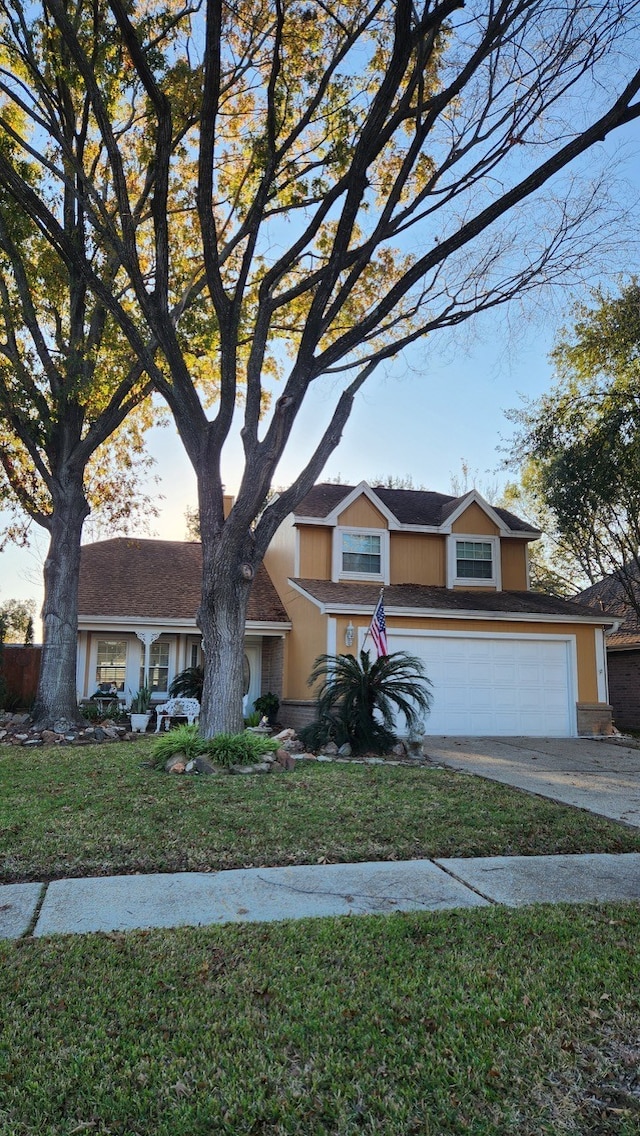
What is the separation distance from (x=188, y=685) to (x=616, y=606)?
1362cm

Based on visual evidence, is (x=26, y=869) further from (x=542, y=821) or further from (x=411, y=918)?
(x=542, y=821)

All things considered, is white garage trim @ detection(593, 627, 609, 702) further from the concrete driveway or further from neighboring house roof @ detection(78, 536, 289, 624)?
neighboring house roof @ detection(78, 536, 289, 624)

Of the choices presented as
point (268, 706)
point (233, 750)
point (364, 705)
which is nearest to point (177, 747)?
point (233, 750)

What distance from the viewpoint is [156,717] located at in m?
15.6

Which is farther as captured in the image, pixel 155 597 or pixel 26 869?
pixel 155 597

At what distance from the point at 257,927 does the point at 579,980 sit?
164 cm

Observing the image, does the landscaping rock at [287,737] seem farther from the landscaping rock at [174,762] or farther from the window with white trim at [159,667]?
the window with white trim at [159,667]

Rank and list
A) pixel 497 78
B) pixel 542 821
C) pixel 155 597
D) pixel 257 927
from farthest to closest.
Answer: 1. pixel 155 597
2. pixel 497 78
3. pixel 542 821
4. pixel 257 927

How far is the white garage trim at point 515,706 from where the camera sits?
47.4 ft

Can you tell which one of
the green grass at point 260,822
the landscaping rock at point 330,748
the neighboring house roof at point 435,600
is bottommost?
the green grass at point 260,822

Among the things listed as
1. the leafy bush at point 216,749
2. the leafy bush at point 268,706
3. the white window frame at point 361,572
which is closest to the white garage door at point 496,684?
the white window frame at point 361,572

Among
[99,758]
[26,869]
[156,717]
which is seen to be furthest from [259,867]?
[156,717]

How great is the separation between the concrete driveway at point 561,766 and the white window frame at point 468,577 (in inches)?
170

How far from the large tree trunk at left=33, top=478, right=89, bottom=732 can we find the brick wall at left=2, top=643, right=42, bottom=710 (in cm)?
467
